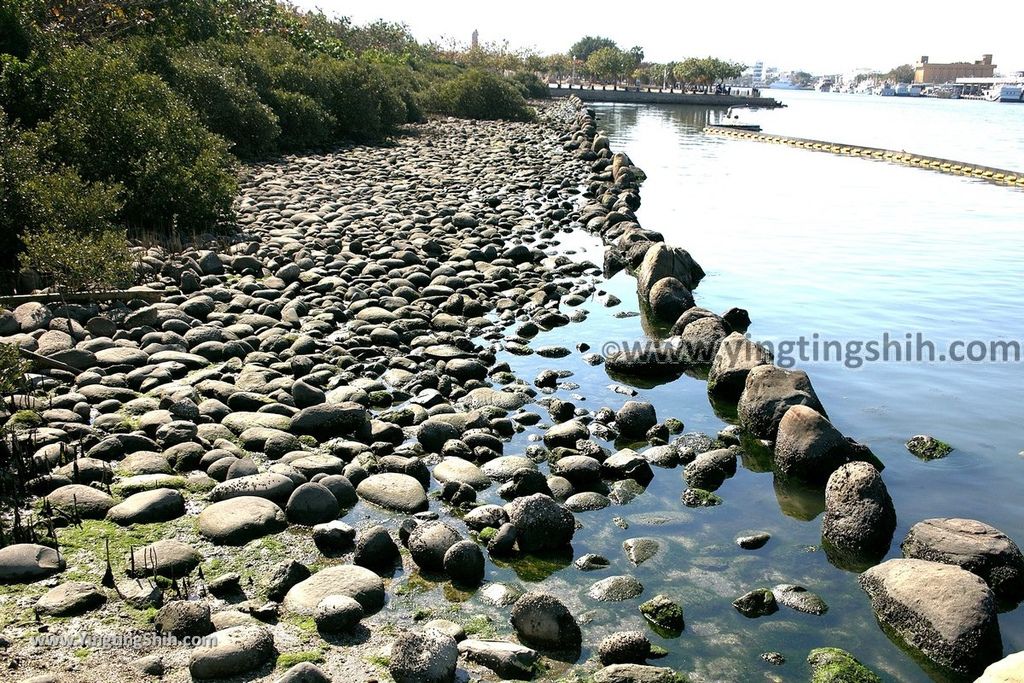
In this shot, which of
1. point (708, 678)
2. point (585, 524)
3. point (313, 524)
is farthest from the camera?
point (585, 524)

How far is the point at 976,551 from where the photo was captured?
5441 millimetres

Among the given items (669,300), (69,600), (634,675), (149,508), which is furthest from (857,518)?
(669,300)

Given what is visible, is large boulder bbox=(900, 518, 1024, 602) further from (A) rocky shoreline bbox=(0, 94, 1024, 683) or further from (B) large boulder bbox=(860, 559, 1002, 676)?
(B) large boulder bbox=(860, 559, 1002, 676)

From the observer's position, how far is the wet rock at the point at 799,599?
5250 mm

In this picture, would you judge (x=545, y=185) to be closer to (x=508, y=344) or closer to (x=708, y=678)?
(x=508, y=344)

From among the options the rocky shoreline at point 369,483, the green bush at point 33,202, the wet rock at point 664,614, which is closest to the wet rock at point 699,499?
the rocky shoreline at point 369,483

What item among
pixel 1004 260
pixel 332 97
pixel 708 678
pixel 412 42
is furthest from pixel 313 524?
pixel 412 42

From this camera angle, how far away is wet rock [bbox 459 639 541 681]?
442 centimetres

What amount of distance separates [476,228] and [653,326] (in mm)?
5327

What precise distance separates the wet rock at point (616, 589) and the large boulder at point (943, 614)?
151 cm

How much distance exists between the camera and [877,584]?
535 cm

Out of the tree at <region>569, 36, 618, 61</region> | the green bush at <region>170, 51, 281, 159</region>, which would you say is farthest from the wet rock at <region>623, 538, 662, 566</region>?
the tree at <region>569, 36, 618, 61</region>

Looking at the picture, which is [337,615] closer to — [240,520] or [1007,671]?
[240,520]

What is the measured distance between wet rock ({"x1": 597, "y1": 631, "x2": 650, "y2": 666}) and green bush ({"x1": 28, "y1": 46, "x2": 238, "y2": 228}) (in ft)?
34.6
